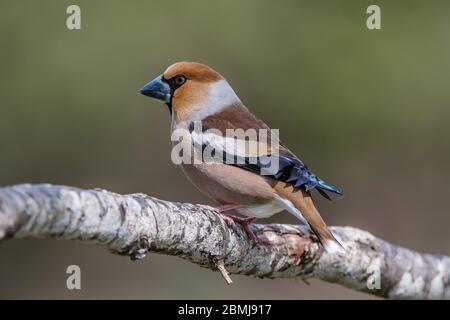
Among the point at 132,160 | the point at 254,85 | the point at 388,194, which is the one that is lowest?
the point at 388,194

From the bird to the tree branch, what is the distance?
0.49 feet

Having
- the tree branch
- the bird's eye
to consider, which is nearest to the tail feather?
the tree branch

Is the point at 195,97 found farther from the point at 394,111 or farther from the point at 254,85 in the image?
the point at 394,111

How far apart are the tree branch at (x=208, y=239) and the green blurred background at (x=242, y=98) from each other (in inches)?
96.9

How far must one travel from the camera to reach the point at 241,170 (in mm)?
3568

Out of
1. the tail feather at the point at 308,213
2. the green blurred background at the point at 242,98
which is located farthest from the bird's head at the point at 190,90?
the green blurred background at the point at 242,98

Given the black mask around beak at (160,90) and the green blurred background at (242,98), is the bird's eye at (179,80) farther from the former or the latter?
the green blurred background at (242,98)

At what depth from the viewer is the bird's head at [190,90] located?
13.2ft

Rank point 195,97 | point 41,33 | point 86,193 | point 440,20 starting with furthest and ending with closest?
1. point 440,20
2. point 41,33
3. point 195,97
4. point 86,193

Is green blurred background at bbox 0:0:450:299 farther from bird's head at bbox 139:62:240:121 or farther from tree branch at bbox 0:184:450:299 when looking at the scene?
bird's head at bbox 139:62:240:121

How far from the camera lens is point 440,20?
8.18m

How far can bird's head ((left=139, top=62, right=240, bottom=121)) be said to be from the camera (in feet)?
13.2

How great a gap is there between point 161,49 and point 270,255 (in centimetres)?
439

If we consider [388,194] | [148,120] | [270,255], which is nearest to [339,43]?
[388,194]
